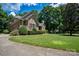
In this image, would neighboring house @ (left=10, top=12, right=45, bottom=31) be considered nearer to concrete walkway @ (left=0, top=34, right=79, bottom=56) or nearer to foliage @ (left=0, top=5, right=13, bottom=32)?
foliage @ (left=0, top=5, right=13, bottom=32)

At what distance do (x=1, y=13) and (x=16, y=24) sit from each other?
0.99 ft

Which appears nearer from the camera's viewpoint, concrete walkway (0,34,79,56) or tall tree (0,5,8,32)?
concrete walkway (0,34,79,56)

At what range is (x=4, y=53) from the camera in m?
5.32

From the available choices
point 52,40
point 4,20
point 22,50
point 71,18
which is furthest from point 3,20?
point 71,18

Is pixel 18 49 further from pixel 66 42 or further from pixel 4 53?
pixel 66 42

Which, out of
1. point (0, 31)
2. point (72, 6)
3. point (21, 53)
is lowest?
point (21, 53)

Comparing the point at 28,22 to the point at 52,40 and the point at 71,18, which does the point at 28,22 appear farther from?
the point at 71,18

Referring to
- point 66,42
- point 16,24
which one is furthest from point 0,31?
point 66,42

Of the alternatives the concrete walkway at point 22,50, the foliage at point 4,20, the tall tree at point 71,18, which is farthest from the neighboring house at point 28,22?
the tall tree at point 71,18

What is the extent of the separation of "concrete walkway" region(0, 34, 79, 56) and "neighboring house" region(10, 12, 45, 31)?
0.77 ft

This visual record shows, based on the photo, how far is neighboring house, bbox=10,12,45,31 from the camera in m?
5.45

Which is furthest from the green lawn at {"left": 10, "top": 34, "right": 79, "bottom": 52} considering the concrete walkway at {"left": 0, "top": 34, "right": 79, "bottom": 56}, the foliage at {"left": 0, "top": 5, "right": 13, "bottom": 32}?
the foliage at {"left": 0, "top": 5, "right": 13, "bottom": 32}

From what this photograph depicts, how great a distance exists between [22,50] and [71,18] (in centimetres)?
95

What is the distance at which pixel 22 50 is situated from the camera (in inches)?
211
